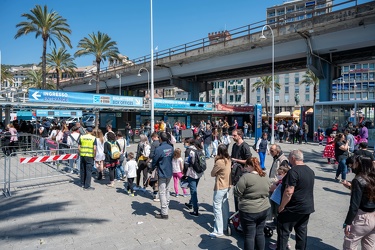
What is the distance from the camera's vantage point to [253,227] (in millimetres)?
3891

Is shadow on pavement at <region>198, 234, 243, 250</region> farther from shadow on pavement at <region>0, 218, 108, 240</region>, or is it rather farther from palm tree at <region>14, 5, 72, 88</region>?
palm tree at <region>14, 5, 72, 88</region>

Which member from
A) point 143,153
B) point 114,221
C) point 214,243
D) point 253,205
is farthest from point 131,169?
point 253,205

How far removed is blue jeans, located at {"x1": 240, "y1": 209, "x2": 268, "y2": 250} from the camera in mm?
3857

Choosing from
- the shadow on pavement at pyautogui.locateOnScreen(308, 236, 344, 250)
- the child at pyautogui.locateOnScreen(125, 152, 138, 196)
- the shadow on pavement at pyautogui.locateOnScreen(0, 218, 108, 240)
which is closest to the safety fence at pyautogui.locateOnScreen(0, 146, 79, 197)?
the child at pyautogui.locateOnScreen(125, 152, 138, 196)

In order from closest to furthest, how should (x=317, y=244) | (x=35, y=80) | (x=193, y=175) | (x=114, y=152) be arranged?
1. (x=317, y=244)
2. (x=193, y=175)
3. (x=114, y=152)
4. (x=35, y=80)

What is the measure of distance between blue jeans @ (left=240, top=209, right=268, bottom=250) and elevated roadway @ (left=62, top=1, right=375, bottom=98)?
21926mm

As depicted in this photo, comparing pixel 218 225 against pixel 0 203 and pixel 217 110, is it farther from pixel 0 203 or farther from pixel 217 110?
pixel 217 110

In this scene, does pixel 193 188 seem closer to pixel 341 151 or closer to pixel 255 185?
pixel 255 185

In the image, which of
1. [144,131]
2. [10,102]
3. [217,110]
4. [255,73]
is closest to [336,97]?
[255,73]

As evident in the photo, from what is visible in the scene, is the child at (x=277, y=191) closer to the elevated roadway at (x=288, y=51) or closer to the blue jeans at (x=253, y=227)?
the blue jeans at (x=253, y=227)

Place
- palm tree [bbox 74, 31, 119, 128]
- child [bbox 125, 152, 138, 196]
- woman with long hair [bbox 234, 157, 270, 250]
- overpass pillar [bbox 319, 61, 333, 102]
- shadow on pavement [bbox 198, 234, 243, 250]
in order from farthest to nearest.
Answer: palm tree [bbox 74, 31, 119, 128]
overpass pillar [bbox 319, 61, 333, 102]
child [bbox 125, 152, 138, 196]
shadow on pavement [bbox 198, 234, 243, 250]
woman with long hair [bbox 234, 157, 270, 250]

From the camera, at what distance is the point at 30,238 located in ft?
16.3

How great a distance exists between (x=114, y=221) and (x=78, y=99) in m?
15.0

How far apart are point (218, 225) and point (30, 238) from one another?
350cm
